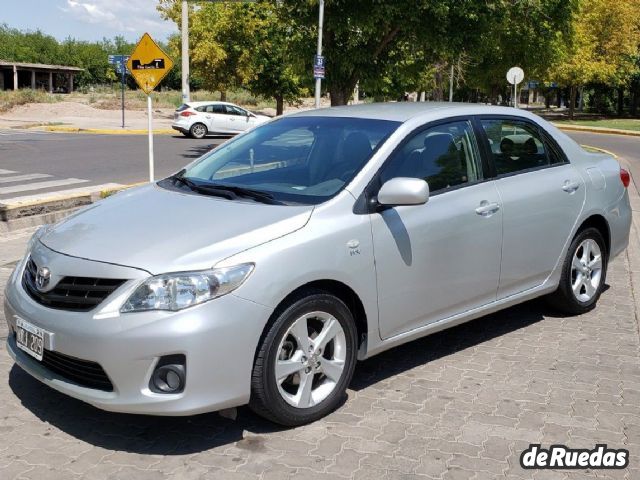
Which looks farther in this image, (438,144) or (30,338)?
(438,144)

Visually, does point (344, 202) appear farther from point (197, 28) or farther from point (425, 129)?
point (197, 28)

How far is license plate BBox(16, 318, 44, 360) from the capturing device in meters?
3.53

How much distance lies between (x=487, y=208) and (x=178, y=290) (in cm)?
225

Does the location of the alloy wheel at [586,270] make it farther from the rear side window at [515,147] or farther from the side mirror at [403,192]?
the side mirror at [403,192]

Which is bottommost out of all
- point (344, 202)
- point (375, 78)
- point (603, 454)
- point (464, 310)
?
point (603, 454)

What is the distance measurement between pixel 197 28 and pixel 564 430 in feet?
121

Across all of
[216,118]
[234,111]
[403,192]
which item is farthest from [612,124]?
[403,192]

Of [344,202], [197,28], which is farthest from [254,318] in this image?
[197,28]

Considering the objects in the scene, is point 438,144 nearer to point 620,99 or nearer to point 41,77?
point 620,99

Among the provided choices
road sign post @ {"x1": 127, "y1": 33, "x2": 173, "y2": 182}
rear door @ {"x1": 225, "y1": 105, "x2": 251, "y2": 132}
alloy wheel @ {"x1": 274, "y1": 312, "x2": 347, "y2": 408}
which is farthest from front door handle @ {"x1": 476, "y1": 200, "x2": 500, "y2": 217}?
rear door @ {"x1": 225, "y1": 105, "x2": 251, "y2": 132}

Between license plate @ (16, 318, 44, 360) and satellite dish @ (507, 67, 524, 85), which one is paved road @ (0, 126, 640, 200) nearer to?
satellite dish @ (507, 67, 524, 85)

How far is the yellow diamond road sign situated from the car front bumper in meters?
8.67

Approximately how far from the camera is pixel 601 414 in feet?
13.3

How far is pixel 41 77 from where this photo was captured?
81.4m
